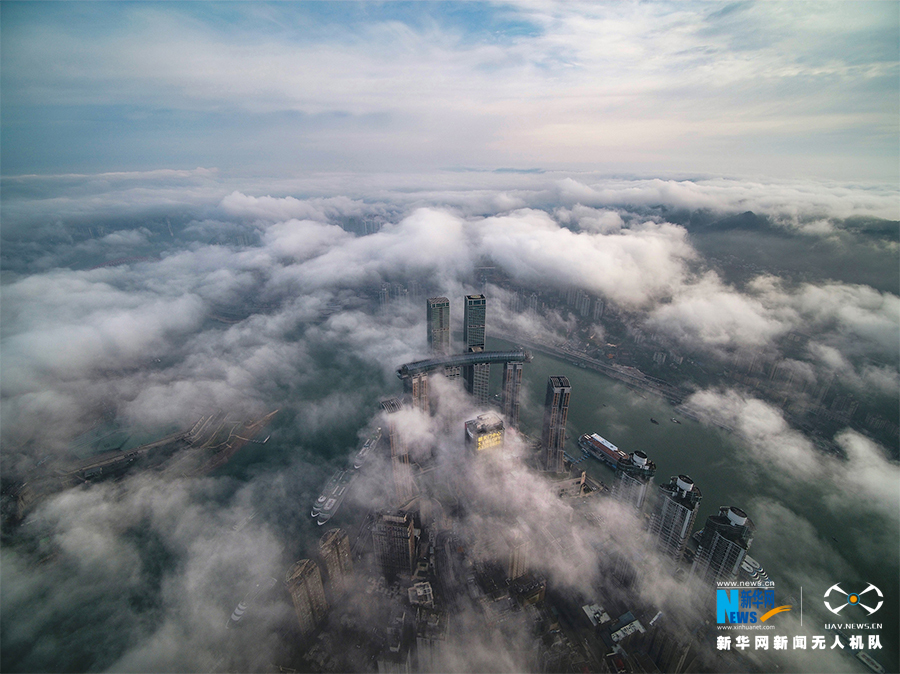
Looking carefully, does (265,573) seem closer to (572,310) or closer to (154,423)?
(154,423)

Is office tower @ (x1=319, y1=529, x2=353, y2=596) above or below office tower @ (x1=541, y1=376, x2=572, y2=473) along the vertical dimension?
below

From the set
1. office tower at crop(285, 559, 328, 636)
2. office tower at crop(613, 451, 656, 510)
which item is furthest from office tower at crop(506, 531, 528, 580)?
office tower at crop(285, 559, 328, 636)

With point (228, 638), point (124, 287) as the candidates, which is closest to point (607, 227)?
point (228, 638)

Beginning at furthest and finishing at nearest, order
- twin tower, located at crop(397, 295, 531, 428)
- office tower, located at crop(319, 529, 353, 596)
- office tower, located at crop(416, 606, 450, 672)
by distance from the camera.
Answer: twin tower, located at crop(397, 295, 531, 428) → office tower, located at crop(319, 529, 353, 596) → office tower, located at crop(416, 606, 450, 672)

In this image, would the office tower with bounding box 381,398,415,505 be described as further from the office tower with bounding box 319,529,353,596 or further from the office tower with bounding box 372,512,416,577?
the office tower with bounding box 319,529,353,596

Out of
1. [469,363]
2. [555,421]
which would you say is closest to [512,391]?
[469,363]

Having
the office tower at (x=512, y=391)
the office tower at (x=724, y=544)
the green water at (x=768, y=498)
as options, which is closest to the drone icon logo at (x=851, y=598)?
the green water at (x=768, y=498)

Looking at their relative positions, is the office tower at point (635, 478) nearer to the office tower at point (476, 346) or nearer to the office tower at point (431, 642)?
the office tower at point (431, 642)
